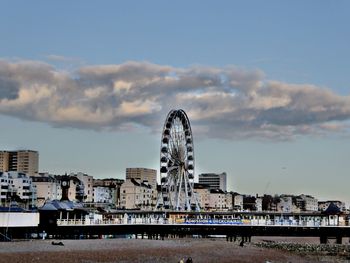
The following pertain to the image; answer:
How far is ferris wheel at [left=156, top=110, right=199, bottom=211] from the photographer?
139875 mm

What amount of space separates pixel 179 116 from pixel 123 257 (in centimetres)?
7270

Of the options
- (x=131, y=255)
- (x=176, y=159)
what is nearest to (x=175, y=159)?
(x=176, y=159)

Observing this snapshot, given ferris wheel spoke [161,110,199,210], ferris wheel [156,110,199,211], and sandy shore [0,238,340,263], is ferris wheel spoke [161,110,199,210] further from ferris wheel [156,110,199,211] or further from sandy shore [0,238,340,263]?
sandy shore [0,238,340,263]

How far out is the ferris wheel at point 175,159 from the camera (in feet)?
459

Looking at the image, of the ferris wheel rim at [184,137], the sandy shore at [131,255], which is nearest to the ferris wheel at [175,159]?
the ferris wheel rim at [184,137]

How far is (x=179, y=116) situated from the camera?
142 m

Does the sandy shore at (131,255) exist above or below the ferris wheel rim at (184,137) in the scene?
below

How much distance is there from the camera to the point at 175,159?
141 meters

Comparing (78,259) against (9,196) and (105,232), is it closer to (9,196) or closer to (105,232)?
(105,232)

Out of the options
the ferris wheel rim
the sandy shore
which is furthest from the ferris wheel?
the sandy shore

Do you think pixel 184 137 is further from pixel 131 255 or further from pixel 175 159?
pixel 131 255

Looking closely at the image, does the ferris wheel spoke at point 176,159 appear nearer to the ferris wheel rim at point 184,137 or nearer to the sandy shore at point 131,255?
the ferris wheel rim at point 184,137

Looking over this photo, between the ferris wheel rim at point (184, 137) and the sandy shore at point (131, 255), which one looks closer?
the sandy shore at point (131, 255)

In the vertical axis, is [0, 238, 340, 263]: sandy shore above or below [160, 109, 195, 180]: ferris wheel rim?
below
